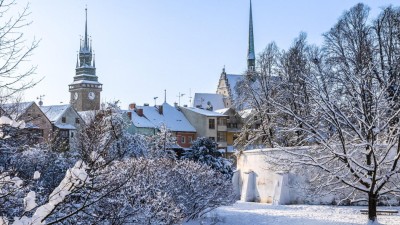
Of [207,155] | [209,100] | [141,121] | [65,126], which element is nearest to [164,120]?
[141,121]

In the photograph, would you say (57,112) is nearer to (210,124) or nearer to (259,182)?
(210,124)

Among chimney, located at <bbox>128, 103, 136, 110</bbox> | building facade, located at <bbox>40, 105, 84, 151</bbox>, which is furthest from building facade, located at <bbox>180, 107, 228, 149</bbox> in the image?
building facade, located at <bbox>40, 105, 84, 151</bbox>

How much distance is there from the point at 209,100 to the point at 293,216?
5722 centimetres

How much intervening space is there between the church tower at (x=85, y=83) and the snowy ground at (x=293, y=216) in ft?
206

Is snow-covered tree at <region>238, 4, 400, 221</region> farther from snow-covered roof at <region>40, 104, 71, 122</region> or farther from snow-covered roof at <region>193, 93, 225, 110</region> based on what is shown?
snow-covered roof at <region>193, 93, 225, 110</region>

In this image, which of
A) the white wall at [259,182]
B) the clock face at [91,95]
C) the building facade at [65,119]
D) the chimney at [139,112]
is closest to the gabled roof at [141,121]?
the chimney at [139,112]

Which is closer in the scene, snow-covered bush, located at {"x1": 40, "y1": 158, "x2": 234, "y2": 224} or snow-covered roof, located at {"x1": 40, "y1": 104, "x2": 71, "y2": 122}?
snow-covered bush, located at {"x1": 40, "y1": 158, "x2": 234, "y2": 224}

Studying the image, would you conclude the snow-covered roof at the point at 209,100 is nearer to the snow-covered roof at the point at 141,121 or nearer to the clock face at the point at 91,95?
the clock face at the point at 91,95

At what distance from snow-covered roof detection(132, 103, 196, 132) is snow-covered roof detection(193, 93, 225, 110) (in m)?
13.3

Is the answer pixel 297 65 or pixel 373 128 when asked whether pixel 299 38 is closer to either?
pixel 297 65

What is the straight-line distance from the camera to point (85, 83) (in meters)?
86.4

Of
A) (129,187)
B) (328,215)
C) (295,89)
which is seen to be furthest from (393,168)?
(295,89)

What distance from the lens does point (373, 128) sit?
17.4 m

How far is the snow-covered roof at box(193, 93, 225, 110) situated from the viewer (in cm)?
7793
